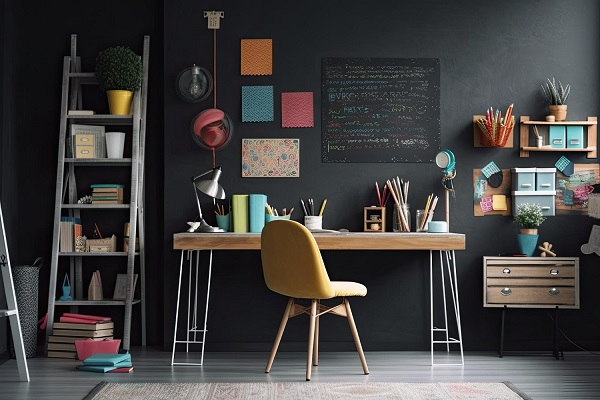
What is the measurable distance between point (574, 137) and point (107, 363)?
3.46 m

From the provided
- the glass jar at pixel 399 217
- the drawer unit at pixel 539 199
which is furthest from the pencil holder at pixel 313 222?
the drawer unit at pixel 539 199

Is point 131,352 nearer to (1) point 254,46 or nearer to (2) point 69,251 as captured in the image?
(2) point 69,251

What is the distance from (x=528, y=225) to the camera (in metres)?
5.68

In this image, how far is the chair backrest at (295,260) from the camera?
4.77m

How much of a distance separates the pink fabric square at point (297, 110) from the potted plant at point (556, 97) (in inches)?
65.0

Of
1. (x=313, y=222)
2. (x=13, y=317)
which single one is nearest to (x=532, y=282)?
(x=313, y=222)

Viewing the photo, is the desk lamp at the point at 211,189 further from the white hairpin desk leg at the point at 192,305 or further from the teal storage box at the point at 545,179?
the teal storage box at the point at 545,179

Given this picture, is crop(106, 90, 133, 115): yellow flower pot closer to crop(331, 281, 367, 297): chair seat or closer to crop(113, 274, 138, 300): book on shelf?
crop(113, 274, 138, 300): book on shelf

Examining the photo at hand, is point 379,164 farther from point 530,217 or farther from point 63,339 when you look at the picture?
point 63,339

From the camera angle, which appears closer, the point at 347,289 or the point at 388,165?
the point at 347,289

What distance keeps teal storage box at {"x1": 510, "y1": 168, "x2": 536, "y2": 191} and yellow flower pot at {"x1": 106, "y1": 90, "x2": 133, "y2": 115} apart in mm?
2743

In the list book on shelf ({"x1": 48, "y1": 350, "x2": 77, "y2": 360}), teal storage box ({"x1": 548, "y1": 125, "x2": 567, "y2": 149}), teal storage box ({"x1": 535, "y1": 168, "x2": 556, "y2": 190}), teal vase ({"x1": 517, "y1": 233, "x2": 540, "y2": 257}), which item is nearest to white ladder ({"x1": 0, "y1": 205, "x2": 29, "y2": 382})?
book on shelf ({"x1": 48, "y1": 350, "x2": 77, "y2": 360})

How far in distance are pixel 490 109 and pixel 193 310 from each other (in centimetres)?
250

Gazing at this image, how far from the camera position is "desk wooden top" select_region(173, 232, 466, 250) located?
524 cm
